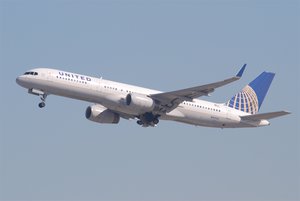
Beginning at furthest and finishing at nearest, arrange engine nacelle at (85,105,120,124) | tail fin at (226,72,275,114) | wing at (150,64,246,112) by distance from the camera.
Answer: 1. tail fin at (226,72,275,114)
2. engine nacelle at (85,105,120,124)
3. wing at (150,64,246,112)

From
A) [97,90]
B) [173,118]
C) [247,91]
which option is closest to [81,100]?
[97,90]

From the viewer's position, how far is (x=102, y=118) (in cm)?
6356

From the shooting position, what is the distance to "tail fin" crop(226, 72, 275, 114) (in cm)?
6612

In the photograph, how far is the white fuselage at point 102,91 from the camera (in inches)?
2286

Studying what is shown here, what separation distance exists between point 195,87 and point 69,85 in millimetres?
9459

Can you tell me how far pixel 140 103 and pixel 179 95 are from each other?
3182 millimetres

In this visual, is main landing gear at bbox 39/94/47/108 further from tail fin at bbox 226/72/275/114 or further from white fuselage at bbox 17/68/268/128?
tail fin at bbox 226/72/275/114

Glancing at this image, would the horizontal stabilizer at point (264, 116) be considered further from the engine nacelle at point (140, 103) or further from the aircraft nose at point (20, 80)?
the aircraft nose at point (20, 80)

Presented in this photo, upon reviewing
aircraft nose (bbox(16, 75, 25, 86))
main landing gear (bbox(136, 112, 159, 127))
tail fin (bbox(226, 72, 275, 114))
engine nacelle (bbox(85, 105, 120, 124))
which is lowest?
main landing gear (bbox(136, 112, 159, 127))

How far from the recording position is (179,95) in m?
59.7

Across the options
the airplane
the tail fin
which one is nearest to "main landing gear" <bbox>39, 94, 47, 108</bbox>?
the airplane

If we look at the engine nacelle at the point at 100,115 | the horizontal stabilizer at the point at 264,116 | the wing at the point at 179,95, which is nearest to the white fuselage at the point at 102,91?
the wing at the point at 179,95

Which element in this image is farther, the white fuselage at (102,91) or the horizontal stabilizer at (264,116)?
the horizontal stabilizer at (264,116)

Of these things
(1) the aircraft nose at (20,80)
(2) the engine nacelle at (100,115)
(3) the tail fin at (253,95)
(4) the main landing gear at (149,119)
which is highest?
(3) the tail fin at (253,95)
